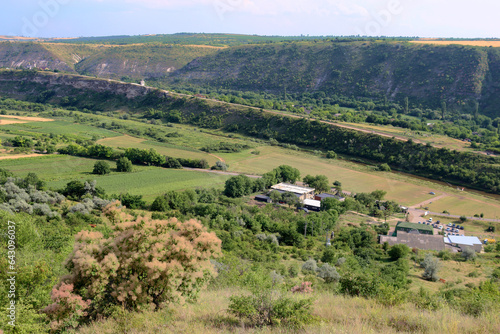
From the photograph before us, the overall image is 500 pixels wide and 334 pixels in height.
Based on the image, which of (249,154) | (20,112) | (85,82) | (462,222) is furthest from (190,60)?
(462,222)

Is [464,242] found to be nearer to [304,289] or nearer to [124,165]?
[304,289]

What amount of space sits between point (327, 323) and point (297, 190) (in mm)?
33793

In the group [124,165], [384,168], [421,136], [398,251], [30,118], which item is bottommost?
[384,168]

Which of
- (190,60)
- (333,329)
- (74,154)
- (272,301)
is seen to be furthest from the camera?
(190,60)

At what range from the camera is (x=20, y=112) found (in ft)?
288

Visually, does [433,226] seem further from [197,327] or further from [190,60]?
[190,60]

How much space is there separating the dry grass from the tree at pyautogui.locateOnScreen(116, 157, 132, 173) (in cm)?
3927

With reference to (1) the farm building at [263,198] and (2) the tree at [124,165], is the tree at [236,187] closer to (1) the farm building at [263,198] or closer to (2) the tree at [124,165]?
(1) the farm building at [263,198]

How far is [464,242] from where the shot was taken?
3167 centimetres

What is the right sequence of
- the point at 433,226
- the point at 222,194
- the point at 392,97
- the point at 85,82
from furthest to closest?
the point at 85,82 → the point at 392,97 → the point at 222,194 → the point at 433,226

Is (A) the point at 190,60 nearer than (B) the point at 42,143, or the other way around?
(B) the point at 42,143

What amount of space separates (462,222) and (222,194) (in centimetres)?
2481

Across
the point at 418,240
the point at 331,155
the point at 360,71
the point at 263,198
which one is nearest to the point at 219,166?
the point at 263,198

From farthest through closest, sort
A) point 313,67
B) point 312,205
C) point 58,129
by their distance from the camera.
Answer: point 313,67 < point 58,129 < point 312,205
